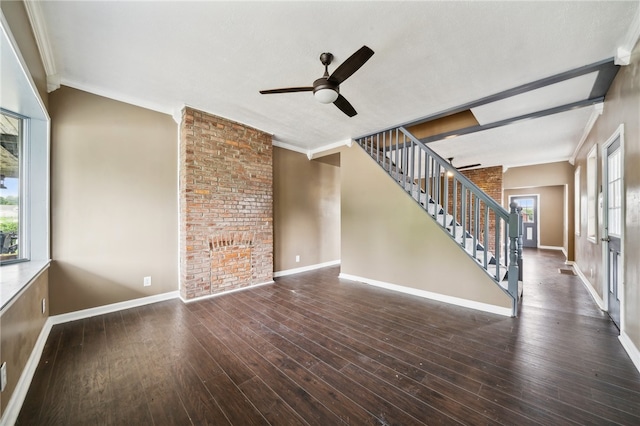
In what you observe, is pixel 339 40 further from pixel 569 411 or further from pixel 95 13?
pixel 569 411

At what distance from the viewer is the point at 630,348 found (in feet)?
6.86

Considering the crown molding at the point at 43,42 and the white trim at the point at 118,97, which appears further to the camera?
the white trim at the point at 118,97

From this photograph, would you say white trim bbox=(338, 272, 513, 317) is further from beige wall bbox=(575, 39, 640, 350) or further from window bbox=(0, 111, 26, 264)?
window bbox=(0, 111, 26, 264)

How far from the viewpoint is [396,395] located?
1674mm

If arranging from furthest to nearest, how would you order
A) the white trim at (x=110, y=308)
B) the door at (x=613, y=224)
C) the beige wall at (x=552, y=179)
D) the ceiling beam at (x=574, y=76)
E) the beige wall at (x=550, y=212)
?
the beige wall at (x=550, y=212) → the beige wall at (x=552, y=179) → the white trim at (x=110, y=308) → the door at (x=613, y=224) → the ceiling beam at (x=574, y=76)

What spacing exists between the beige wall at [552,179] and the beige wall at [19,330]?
29.7 ft

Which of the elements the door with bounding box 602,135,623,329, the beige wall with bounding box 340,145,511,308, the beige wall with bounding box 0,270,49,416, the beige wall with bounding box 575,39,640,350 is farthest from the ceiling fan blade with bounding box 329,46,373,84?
the door with bounding box 602,135,623,329

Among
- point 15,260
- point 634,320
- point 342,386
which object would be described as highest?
point 15,260

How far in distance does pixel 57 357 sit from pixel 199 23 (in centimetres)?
309

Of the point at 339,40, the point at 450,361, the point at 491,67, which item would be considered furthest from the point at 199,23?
the point at 450,361

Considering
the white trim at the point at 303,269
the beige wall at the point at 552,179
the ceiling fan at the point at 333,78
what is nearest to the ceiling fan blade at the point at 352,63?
the ceiling fan at the point at 333,78

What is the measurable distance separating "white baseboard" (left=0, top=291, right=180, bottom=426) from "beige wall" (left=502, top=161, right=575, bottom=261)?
876cm

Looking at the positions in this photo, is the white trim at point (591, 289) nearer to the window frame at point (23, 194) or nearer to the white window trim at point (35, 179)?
the white window trim at point (35, 179)

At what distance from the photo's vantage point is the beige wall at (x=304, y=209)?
5027 millimetres
